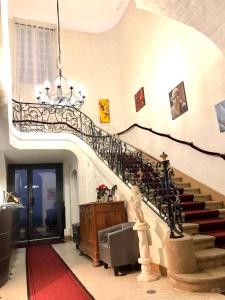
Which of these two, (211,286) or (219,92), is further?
(219,92)

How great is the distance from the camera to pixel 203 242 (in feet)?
13.0

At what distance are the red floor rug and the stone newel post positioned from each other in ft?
2.93

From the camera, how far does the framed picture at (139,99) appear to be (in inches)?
349

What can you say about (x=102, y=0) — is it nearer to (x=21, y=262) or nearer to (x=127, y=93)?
(x=127, y=93)

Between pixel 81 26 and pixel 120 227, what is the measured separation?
29.7 ft

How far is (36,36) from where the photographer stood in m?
10.4

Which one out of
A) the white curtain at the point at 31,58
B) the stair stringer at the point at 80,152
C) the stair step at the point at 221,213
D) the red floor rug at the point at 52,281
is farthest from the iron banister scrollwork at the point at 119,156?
the red floor rug at the point at 52,281

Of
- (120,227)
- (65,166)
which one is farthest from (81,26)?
(120,227)

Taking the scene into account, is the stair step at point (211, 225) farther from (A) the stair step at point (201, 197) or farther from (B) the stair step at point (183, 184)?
(B) the stair step at point (183, 184)

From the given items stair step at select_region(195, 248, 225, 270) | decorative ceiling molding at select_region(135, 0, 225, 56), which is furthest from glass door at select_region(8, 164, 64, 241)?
decorative ceiling molding at select_region(135, 0, 225, 56)

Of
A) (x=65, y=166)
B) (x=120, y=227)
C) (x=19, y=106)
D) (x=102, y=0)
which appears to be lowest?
(x=120, y=227)

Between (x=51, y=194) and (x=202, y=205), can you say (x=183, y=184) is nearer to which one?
(x=202, y=205)

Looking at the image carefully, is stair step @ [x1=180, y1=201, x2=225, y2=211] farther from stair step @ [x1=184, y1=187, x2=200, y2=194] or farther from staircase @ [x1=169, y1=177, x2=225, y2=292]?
stair step @ [x1=184, y1=187, x2=200, y2=194]

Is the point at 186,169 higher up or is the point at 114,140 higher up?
the point at 114,140
